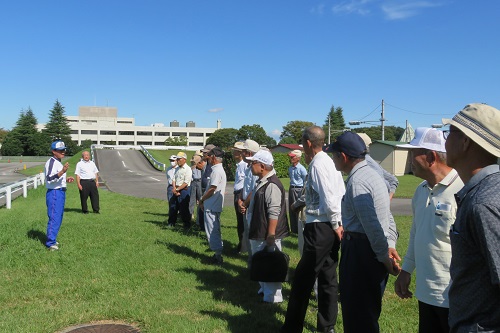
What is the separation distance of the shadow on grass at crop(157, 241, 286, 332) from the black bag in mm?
450

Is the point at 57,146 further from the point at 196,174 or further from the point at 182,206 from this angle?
the point at 196,174

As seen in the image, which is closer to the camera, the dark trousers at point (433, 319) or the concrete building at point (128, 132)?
the dark trousers at point (433, 319)


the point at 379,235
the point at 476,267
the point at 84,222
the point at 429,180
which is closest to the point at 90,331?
the point at 379,235

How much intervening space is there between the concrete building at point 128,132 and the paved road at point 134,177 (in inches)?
3240

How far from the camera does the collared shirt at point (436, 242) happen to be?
2.81 metres

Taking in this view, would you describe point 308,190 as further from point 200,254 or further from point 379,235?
point 200,254

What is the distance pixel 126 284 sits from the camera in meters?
6.24

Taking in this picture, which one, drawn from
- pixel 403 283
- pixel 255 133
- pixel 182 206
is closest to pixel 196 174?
pixel 182 206

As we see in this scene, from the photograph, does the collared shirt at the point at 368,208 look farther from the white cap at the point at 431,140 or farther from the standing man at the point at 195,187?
the standing man at the point at 195,187

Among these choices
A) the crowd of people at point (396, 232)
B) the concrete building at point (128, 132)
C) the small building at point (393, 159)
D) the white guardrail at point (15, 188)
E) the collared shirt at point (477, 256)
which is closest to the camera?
the collared shirt at point (477, 256)

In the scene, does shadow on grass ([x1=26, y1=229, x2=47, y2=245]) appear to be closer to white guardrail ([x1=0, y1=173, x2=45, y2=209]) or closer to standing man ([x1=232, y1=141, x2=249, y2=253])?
standing man ([x1=232, y1=141, x2=249, y2=253])

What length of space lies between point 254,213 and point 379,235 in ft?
7.94

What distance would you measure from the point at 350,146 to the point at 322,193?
87cm

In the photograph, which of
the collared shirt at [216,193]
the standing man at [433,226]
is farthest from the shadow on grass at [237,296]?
the standing man at [433,226]
